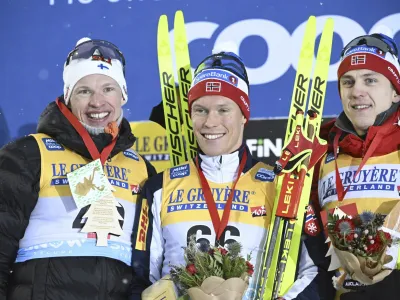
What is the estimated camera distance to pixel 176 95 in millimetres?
4570

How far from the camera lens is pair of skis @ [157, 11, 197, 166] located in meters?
4.46

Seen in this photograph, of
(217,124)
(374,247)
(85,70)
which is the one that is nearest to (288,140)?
(217,124)

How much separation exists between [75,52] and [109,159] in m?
0.60

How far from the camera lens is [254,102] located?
16.0 ft

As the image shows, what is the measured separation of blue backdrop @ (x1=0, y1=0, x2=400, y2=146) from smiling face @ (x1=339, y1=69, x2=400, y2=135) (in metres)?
0.88

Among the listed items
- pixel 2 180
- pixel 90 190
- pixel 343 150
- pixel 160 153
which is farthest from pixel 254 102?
pixel 2 180

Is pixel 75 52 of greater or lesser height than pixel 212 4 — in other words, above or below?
below

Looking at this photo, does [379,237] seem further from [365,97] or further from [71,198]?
[71,198]

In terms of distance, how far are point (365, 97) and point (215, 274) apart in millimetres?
1274

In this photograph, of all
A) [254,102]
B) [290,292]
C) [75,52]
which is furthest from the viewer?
[254,102]

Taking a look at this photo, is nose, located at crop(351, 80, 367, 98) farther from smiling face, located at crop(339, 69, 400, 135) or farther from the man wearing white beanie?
the man wearing white beanie

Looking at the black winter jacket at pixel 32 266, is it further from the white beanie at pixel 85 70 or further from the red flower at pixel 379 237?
the red flower at pixel 379 237

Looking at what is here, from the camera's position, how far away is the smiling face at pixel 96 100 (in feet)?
12.7

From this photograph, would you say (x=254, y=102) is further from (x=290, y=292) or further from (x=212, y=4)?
(x=290, y=292)
